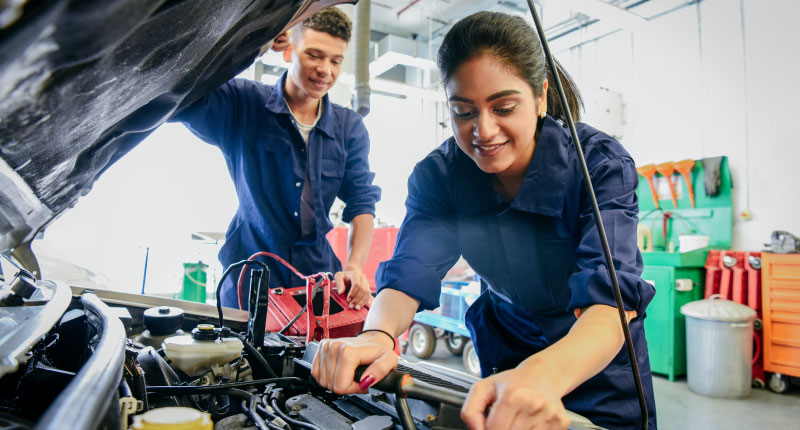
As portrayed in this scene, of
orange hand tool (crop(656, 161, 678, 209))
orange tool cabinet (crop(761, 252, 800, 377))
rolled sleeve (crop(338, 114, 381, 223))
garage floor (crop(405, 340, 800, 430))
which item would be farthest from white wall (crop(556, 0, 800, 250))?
rolled sleeve (crop(338, 114, 381, 223))

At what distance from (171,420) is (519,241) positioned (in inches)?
32.3

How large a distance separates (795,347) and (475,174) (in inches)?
136

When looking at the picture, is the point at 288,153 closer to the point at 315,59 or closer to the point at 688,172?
the point at 315,59

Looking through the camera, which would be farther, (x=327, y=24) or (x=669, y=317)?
(x=669, y=317)

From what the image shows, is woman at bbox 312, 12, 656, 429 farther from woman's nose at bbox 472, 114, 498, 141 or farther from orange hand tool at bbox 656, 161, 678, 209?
orange hand tool at bbox 656, 161, 678, 209

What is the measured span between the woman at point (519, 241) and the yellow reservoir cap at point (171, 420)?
9.9 inches

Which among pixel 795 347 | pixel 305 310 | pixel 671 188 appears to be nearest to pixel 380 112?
pixel 671 188

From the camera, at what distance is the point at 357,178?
76.0 inches

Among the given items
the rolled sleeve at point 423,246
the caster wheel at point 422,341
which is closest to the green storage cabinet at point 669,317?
the caster wheel at point 422,341

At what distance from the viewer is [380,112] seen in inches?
306

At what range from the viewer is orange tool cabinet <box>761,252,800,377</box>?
3240 mm

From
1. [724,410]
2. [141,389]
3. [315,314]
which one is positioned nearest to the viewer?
[141,389]

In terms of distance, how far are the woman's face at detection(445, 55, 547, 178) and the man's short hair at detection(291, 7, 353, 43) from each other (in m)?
0.75

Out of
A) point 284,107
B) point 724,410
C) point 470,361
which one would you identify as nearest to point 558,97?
point 284,107
